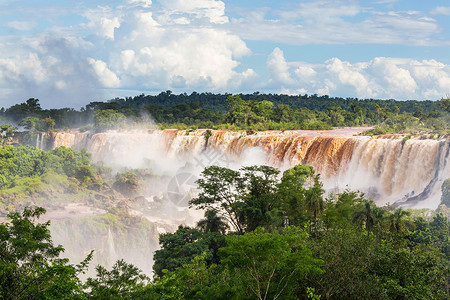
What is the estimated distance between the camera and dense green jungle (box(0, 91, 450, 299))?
12.9 metres

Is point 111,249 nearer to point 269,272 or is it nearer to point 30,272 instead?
point 30,272

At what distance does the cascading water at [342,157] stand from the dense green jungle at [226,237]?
2.30m

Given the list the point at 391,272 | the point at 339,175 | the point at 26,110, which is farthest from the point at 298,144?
the point at 26,110

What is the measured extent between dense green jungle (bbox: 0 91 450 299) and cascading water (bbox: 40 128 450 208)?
2300 millimetres

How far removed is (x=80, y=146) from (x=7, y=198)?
30.2m

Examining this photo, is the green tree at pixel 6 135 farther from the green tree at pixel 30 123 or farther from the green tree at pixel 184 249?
the green tree at pixel 184 249

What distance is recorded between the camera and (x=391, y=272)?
13.0 meters

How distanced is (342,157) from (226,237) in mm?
27004

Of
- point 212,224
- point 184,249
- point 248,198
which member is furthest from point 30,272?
point 248,198

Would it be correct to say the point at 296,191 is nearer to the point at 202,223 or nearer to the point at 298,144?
the point at 202,223

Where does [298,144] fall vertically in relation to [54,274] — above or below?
above

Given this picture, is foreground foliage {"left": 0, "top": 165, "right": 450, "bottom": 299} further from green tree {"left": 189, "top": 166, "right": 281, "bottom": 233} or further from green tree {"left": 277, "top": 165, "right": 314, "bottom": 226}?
green tree {"left": 189, "top": 166, "right": 281, "bottom": 233}

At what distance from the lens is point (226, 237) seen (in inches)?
590

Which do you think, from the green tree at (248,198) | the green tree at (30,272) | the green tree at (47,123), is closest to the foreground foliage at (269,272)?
the green tree at (30,272)
